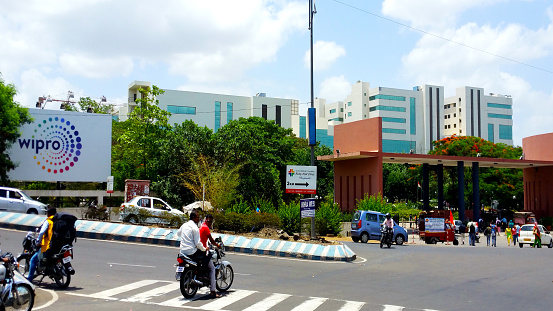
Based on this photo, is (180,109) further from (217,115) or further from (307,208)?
(307,208)

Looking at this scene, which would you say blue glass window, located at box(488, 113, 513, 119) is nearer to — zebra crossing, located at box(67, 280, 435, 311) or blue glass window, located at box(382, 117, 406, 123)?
blue glass window, located at box(382, 117, 406, 123)

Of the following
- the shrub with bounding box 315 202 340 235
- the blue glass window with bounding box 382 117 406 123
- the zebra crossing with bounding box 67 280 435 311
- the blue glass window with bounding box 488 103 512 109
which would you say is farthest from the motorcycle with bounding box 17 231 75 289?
the blue glass window with bounding box 488 103 512 109

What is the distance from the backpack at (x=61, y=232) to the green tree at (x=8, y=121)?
28.9 metres

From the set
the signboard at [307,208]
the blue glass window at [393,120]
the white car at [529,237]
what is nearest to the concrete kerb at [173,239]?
the signboard at [307,208]

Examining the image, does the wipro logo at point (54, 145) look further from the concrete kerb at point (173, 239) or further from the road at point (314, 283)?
the road at point (314, 283)

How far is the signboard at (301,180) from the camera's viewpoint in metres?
24.4

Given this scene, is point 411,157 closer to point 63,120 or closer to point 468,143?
point 468,143

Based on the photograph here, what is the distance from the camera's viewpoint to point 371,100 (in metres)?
123

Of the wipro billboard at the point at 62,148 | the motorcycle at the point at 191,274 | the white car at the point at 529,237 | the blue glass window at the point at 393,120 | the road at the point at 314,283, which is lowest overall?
the white car at the point at 529,237

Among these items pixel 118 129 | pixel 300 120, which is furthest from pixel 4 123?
pixel 300 120

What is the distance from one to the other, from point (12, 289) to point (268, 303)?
15.3ft

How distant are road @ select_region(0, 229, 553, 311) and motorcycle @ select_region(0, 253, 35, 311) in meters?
1.21

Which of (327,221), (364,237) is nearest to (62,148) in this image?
(327,221)

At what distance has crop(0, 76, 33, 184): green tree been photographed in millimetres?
37531
